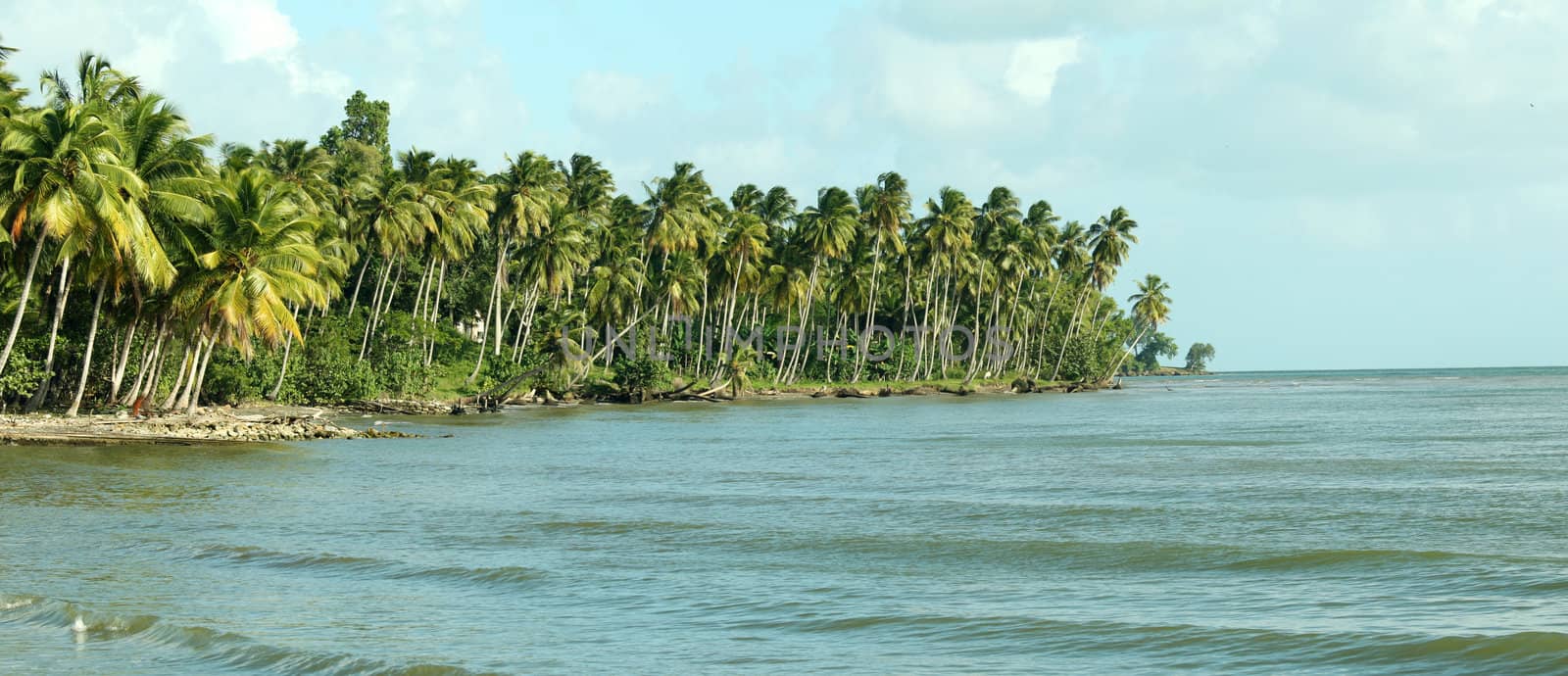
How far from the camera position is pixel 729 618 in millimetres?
11648

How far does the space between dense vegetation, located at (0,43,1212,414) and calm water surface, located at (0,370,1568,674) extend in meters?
7.17

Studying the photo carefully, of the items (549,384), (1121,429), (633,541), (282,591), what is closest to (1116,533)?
(633,541)

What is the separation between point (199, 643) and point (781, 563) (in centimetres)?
644

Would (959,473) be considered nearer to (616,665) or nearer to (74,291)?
(616,665)

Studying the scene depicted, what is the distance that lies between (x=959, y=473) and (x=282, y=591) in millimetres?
16681

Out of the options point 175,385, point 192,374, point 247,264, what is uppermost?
point 247,264

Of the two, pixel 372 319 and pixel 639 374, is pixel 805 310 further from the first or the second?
pixel 372 319

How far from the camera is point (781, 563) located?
14867 millimetres

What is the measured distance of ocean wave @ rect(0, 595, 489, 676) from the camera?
9.66 meters

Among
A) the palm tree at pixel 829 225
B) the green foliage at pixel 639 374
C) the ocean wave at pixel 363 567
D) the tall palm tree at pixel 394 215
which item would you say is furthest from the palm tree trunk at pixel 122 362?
the palm tree at pixel 829 225

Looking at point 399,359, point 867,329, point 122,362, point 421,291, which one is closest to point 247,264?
point 122,362

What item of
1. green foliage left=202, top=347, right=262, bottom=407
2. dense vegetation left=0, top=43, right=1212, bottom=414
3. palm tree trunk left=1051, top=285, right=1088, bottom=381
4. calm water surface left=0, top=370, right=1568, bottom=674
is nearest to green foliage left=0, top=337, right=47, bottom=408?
dense vegetation left=0, top=43, right=1212, bottom=414

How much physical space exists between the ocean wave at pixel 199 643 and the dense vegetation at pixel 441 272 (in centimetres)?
2021

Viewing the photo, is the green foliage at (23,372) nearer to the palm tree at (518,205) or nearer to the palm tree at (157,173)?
the palm tree at (157,173)
